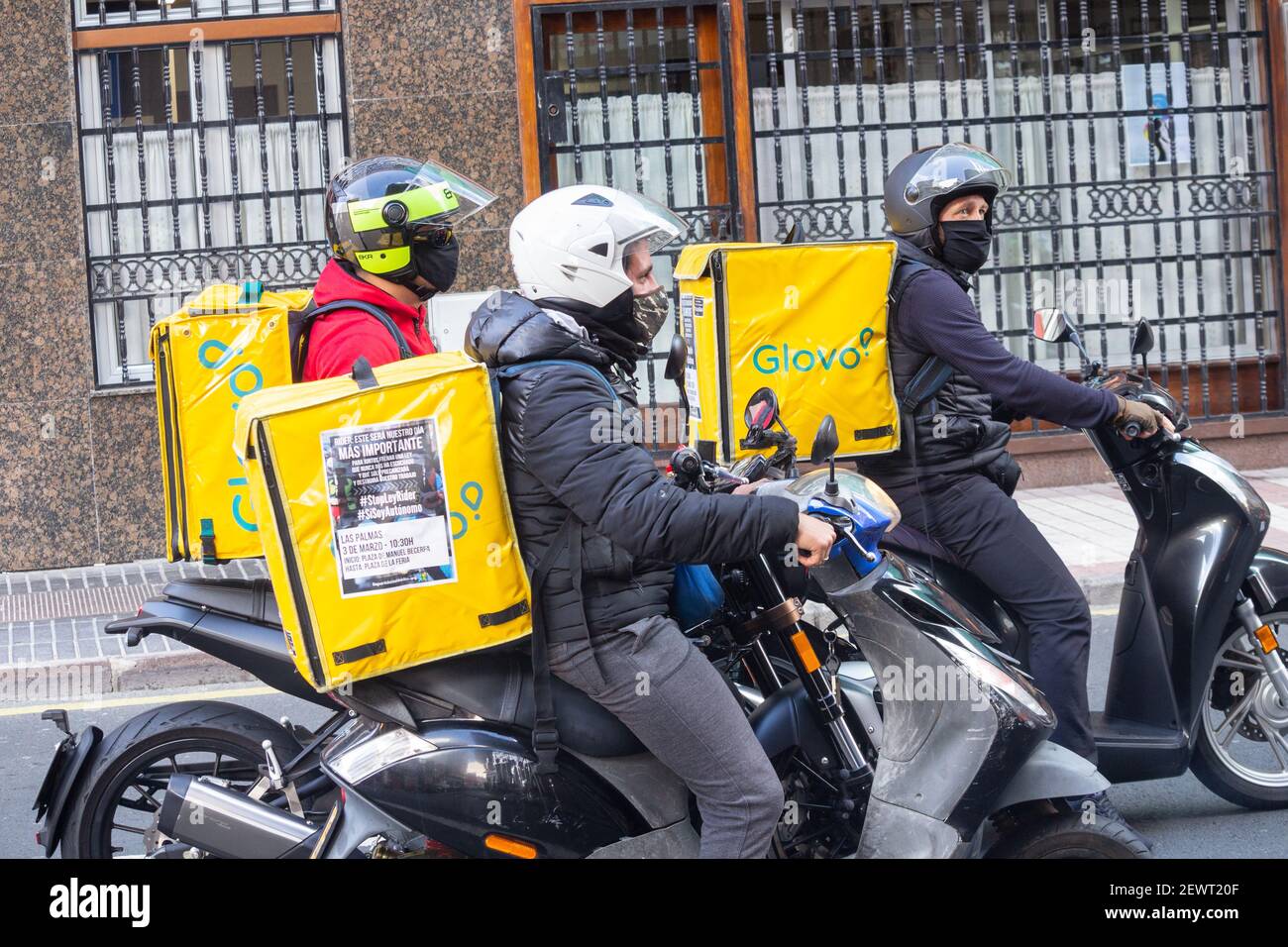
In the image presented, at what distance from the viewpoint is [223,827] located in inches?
135

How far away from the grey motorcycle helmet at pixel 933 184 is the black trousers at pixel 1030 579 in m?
0.71

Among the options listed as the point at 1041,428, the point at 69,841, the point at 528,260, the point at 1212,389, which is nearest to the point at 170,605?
the point at 69,841

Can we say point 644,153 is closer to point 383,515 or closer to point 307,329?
point 307,329

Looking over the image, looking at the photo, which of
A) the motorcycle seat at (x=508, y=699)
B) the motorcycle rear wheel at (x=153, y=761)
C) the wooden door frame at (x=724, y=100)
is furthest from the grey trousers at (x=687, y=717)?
the wooden door frame at (x=724, y=100)

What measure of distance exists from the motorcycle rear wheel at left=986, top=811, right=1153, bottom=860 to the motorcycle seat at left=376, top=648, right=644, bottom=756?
844mm

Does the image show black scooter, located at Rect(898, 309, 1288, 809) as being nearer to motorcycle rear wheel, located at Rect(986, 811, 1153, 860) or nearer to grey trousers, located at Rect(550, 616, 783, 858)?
motorcycle rear wheel, located at Rect(986, 811, 1153, 860)

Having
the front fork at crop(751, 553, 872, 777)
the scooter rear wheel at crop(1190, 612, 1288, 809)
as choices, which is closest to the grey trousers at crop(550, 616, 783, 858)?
the front fork at crop(751, 553, 872, 777)

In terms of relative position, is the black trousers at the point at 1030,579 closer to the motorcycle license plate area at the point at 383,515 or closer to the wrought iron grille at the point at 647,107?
the motorcycle license plate area at the point at 383,515

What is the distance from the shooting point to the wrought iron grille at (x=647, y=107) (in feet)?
32.8

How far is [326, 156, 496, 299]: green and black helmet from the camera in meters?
4.20

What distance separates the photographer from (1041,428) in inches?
413

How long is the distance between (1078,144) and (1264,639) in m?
6.70
